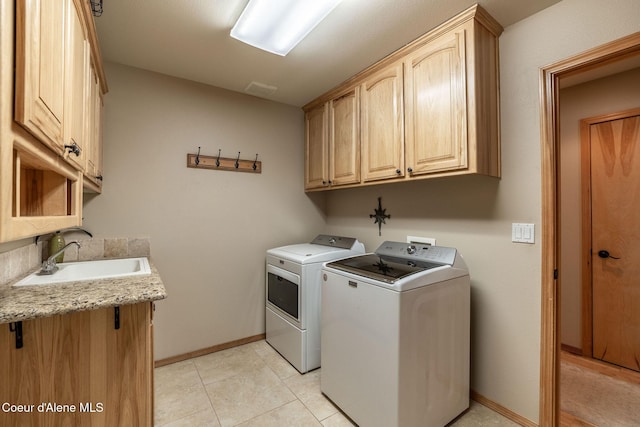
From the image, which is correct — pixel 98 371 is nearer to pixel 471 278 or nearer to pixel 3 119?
pixel 3 119

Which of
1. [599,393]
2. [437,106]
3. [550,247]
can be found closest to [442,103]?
[437,106]

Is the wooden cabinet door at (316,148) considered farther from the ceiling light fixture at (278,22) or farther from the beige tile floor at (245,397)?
the beige tile floor at (245,397)

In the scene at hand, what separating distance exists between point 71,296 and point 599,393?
319 cm

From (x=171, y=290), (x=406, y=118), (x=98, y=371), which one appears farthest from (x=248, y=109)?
(x=98, y=371)

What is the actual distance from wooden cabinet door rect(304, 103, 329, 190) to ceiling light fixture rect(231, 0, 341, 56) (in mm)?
919

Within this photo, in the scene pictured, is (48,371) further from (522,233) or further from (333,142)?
(522,233)

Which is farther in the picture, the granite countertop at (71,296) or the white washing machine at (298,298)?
the white washing machine at (298,298)

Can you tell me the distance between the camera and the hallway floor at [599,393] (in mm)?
1760

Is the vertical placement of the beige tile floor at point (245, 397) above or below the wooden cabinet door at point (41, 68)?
below

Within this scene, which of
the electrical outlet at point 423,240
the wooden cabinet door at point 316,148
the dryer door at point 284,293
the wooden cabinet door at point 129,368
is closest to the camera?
the wooden cabinet door at point 129,368

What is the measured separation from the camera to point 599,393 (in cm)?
199

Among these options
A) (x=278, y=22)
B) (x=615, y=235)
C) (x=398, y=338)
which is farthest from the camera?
(x=615, y=235)

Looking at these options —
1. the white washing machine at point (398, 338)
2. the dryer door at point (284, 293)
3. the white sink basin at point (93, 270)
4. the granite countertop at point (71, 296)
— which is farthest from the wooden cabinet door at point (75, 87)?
the dryer door at point (284, 293)

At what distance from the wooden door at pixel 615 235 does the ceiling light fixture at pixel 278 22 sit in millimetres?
2556
